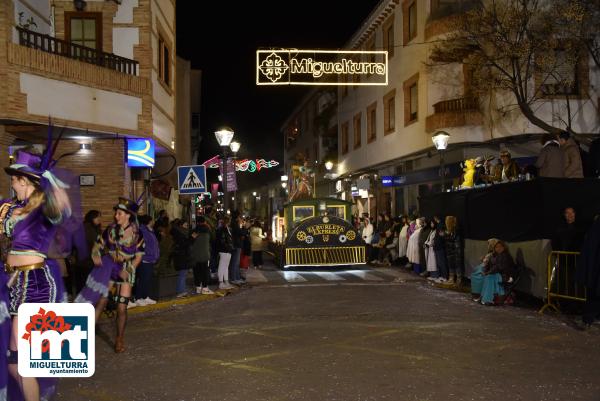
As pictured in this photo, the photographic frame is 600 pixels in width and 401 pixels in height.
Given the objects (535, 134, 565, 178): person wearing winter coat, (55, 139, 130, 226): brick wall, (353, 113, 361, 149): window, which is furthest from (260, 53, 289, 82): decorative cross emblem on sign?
(353, 113, 361, 149): window

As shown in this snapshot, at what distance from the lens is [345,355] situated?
307 inches

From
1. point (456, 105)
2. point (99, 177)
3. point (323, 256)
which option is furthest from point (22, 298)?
point (456, 105)

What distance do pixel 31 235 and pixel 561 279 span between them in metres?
9.09

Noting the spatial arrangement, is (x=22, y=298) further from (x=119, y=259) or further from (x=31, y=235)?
(x=119, y=259)

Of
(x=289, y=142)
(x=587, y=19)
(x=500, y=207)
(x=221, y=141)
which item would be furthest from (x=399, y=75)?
(x=289, y=142)

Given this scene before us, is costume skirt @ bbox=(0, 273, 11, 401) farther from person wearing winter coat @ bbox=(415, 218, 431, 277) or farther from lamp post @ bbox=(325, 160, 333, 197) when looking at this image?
lamp post @ bbox=(325, 160, 333, 197)

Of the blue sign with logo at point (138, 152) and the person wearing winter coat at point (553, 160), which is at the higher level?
the blue sign with logo at point (138, 152)

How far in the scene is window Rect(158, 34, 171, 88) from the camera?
66.8ft

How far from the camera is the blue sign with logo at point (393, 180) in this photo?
31.9 meters

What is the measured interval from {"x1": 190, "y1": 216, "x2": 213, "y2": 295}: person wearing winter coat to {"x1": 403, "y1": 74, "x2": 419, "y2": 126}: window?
51.6ft

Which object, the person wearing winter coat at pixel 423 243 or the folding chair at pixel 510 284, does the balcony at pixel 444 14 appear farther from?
the folding chair at pixel 510 284

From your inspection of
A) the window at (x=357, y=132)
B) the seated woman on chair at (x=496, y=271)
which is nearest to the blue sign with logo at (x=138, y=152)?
the seated woman on chair at (x=496, y=271)

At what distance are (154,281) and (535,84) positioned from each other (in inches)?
617

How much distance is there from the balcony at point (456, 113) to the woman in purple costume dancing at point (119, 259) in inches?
713
